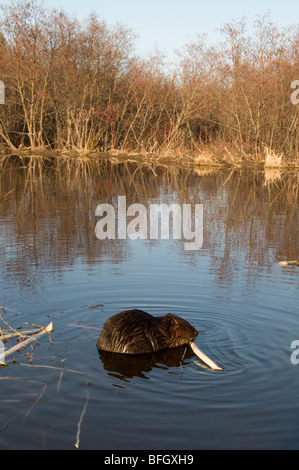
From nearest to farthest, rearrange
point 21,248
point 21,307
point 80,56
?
point 21,307, point 21,248, point 80,56

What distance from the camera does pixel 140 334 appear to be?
529cm

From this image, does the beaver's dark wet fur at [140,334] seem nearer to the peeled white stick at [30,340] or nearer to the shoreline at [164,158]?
the peeled white stick at [30,340]

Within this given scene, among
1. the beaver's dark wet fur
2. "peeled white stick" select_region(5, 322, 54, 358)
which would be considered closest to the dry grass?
the beaver's dark wet fur

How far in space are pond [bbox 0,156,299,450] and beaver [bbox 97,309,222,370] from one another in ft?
0.44

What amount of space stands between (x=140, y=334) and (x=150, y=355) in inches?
9.3

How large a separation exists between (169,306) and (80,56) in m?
34.1

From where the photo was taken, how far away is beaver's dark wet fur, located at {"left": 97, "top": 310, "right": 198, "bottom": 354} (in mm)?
5246

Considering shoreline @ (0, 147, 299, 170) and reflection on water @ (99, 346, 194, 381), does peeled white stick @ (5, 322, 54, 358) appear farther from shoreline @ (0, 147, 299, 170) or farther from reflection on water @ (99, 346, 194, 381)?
shoreline @ (0, 147, 299, 170)

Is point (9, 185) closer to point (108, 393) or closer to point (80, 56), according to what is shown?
point (108, 393)

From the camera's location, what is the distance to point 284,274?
8.60 m

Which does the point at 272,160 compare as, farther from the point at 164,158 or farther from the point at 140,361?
the point at 140,361

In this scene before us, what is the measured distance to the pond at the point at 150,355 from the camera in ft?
12.9

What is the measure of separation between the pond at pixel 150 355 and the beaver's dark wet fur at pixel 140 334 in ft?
0.43
